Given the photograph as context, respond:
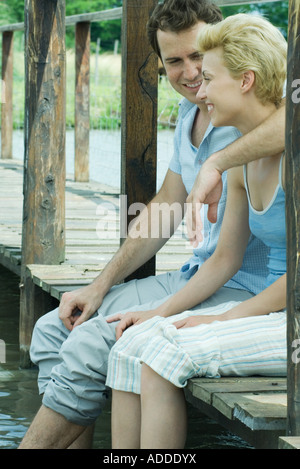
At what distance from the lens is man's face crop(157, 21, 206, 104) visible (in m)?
3.29

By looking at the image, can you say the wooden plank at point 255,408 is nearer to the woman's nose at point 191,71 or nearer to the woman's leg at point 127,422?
the woman's leg at point 127,422

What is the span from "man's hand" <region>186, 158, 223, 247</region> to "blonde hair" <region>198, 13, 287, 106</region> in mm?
281

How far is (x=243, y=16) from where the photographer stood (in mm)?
2764

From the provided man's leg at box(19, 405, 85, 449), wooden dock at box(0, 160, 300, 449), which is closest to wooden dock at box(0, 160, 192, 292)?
wooden dock at box(0, 160, 300, 449)

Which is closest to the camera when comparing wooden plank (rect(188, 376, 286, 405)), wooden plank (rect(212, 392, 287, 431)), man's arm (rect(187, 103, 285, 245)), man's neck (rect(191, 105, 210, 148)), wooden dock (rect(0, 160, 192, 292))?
wooden plank (rect(212, 392, 287, 431))

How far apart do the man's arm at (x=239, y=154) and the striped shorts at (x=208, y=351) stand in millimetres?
268

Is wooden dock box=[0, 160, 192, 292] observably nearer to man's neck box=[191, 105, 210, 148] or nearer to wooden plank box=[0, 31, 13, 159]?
man's neck box=[191, 105, 210, 148]

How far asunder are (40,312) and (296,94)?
9.59ft

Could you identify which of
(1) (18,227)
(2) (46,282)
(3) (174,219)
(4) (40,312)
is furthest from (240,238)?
(1) (18,227)

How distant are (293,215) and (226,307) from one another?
33.6 inches

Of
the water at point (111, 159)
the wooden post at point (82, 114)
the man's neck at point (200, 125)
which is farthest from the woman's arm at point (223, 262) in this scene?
the wooden post at point (82, 114)

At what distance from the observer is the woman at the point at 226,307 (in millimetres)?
2467

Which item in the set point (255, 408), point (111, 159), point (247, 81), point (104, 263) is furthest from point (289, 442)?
point (111, 159)
